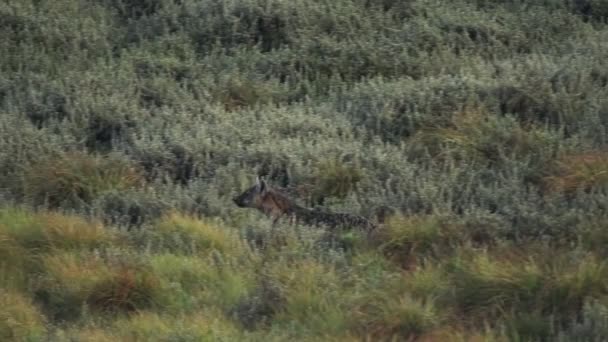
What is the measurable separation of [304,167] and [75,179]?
1.88m

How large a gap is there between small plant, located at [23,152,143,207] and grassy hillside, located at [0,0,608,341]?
20 millimetres

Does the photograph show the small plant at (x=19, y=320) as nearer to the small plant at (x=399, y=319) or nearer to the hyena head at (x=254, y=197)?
the small plant at (x=399, y=319)

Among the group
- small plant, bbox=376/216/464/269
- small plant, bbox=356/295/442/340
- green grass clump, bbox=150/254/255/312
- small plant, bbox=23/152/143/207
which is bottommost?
small plant, bbox=23/152/143/207

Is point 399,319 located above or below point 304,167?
above

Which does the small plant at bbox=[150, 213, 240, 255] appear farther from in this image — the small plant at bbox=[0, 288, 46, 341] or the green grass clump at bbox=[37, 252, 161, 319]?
the small plant at bbox=[0, 288, 46, 341]

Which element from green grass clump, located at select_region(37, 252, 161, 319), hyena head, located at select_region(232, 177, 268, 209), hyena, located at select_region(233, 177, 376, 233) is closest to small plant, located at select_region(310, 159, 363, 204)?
hyena, located at select_region(233, 177, 376, 233)

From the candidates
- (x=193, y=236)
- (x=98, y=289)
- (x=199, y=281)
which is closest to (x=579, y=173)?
(x=193, y=236)

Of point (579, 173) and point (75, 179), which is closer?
point (579, 173)

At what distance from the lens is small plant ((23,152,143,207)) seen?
924cm

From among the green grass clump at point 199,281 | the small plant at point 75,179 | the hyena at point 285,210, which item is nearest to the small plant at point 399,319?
the green grass clump at point 199,281

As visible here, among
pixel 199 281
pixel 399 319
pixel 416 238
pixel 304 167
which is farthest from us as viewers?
pixel 304 167

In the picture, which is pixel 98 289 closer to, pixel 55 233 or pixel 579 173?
pixel 55 233

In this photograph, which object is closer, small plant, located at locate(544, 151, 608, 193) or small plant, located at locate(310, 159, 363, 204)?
small plant, located at locate(544, 151, 608, 193)

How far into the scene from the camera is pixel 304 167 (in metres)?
9.65
